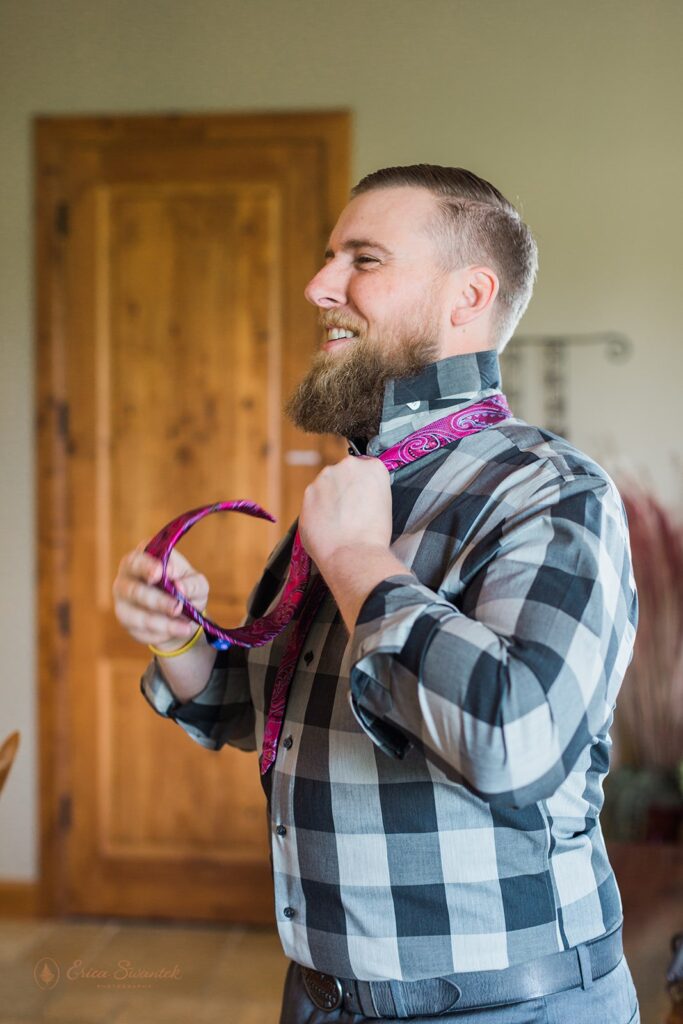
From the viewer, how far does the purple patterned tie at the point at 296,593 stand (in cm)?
113

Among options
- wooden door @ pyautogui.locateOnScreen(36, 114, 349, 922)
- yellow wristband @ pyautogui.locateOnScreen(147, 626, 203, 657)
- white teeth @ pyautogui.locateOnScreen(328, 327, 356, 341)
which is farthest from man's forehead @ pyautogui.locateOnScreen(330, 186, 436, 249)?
wooden door @ pyautogui.locateOnScreen(36, 114, 349, 922)

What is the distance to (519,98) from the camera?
10.7ft

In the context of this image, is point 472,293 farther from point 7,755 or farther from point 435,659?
point 7,755

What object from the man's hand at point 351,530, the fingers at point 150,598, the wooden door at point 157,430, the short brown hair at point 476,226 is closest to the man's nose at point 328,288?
the short brown hair at point 476,226

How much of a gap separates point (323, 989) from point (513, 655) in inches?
18.8

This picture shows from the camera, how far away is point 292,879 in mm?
1095

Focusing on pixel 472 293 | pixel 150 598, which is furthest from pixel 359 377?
pixel 150 598

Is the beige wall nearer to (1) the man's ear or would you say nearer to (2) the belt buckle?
(1) the man's ear

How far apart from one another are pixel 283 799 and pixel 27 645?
259 centimetres

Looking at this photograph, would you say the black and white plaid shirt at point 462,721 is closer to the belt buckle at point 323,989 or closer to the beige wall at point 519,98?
the belt buckle at point 323,989

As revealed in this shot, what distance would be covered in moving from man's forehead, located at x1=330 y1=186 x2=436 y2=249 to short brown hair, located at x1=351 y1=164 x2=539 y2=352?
0.04ft

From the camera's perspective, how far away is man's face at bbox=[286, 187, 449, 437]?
121cm

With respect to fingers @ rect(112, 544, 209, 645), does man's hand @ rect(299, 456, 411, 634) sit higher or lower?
higher

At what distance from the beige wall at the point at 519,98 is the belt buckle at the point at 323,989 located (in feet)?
7.89
